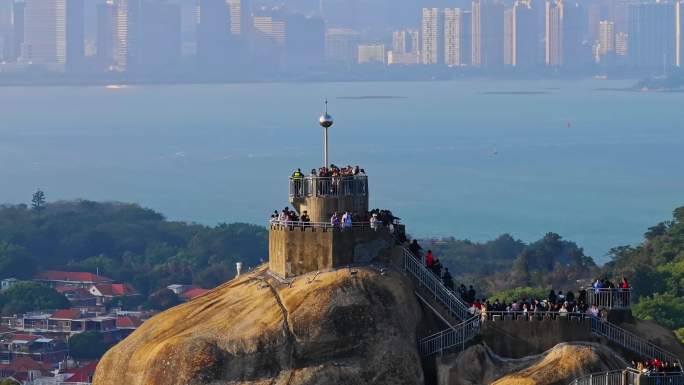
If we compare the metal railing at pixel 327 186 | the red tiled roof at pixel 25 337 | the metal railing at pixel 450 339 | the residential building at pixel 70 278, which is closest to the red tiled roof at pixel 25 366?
the red tiled roof at pixel 25 337

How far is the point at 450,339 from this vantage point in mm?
29484

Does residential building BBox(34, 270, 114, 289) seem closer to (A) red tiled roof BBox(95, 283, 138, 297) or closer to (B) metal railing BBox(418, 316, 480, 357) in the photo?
(A) red tiled roof BBox(95, 283, 138, 297)

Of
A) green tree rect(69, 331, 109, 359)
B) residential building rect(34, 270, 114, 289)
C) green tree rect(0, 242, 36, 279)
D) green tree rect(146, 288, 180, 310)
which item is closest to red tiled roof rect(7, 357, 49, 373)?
green tree rect(69, 331, 109, 359)

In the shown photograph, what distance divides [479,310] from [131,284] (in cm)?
9955

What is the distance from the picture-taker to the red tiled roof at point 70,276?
128250mm

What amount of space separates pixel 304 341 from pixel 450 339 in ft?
6.09

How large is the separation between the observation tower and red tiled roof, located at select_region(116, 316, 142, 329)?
75045mm

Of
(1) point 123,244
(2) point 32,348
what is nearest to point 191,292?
(2) point 32,348

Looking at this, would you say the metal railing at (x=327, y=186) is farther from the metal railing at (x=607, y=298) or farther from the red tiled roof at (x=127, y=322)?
the red tiled roof at (x=127, y=322)

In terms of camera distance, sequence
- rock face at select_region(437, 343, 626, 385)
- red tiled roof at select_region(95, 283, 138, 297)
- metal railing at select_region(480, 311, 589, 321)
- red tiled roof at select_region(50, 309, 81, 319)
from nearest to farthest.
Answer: rock face at select_region(437, 343, 626, 385)
metal railing at select_region(480, 311, 589, 321)
red tiled roof at select_region(50, 309, 81, 319)
red tiled roof at select_region(95, 283, 138, 297)

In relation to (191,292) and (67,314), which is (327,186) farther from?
(191,292)

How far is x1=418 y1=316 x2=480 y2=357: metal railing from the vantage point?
29.4 meters

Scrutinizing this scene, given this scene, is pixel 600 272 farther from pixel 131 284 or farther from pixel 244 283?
pixel 244 283

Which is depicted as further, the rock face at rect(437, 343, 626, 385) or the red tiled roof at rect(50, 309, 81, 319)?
the red tiled roof at rect(50, 309, 81, 319)
